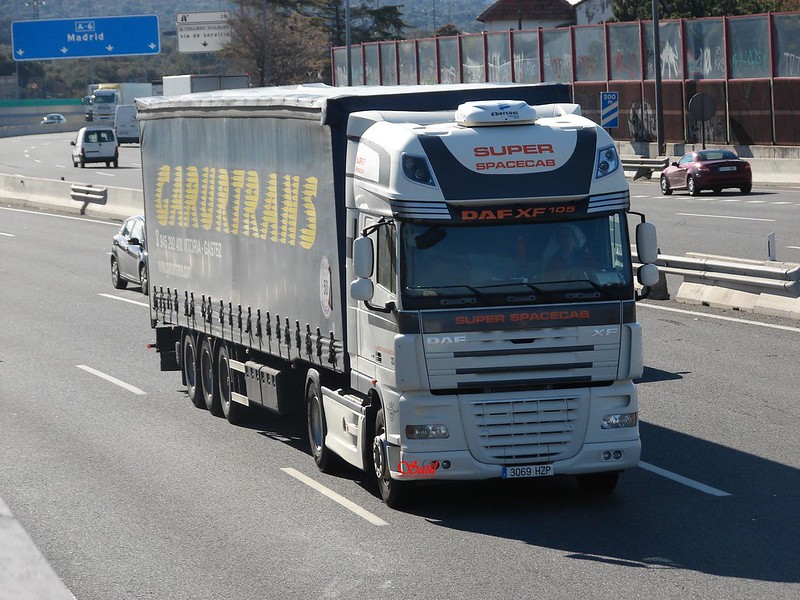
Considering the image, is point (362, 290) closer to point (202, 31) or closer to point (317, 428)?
point (317, 428)

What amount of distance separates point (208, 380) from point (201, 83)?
54.4 meters

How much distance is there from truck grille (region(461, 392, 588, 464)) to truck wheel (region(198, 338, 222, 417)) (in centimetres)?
582

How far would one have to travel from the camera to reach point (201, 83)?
68.8 metres

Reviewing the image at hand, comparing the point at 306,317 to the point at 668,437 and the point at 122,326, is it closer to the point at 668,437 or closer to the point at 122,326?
the point at 668,437

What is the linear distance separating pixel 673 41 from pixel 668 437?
1794 inches

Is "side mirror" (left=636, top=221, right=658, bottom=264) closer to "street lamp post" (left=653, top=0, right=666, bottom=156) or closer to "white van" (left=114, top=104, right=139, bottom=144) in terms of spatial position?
"street lamp post" (left=653, top=0, right=666, bottom=156)

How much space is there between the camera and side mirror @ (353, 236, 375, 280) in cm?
1076

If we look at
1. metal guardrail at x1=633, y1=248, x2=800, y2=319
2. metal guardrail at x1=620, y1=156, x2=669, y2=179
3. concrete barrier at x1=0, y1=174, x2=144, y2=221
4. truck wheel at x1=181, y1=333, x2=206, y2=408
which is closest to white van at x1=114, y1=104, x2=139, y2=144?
concrete barrier at x1=0, y1=174, x2=144, y2=221

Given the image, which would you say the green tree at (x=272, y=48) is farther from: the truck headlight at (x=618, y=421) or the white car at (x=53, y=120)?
the truck headlight at (x=618, y=421)

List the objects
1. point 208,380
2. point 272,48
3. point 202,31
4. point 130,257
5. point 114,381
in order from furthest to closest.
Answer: point 202,31
point 272,48
point 130,257
point 114,381
point 208,380

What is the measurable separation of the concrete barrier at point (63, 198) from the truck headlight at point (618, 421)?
30.2m

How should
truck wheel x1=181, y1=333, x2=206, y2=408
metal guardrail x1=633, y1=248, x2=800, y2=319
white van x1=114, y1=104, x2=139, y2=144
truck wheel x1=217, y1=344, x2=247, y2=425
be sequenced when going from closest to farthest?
truck wheel x1=217, y1=344, x2=247, y2=425
truck wheel x1=181, y1=333, x2=206, y2=408
metal guardrail x1=633, y1=248, x2=800, y2=319
white van x1=114, y1=104, x2=139, y2=144

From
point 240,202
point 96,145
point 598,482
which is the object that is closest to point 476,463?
point 598,482

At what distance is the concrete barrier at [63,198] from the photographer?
43750 mm
